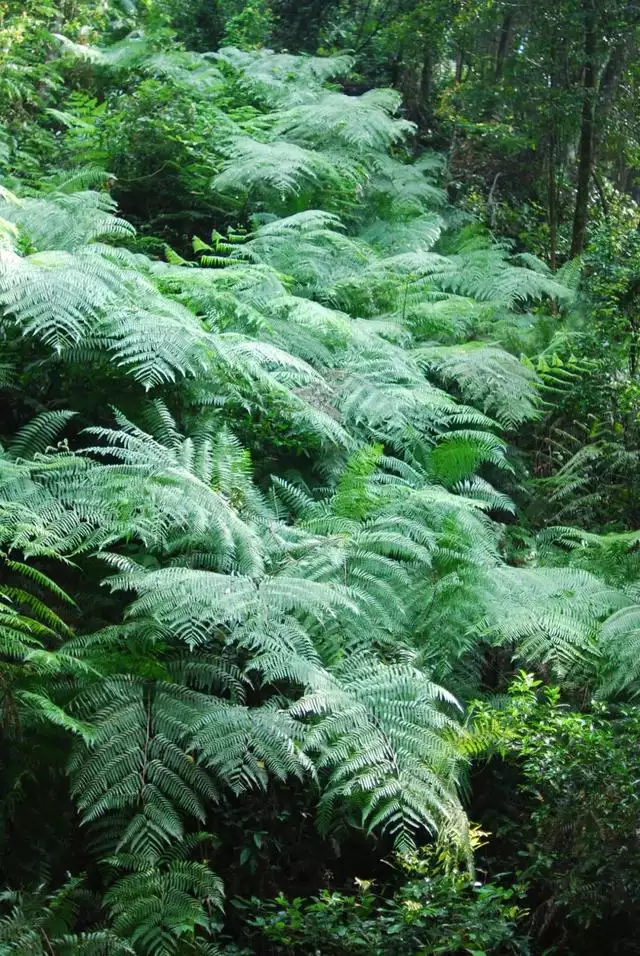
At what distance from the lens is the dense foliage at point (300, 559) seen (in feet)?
9.07

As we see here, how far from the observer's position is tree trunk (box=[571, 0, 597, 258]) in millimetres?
7402

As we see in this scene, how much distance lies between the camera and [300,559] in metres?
3.57

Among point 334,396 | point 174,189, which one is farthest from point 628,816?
point 174,189

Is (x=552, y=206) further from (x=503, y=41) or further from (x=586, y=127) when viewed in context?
(x=503, y=41)

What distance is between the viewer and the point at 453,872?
2.74 metres

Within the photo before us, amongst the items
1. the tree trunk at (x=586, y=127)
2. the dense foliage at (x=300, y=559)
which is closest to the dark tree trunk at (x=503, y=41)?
the tree trunk at (x=586, y=127)

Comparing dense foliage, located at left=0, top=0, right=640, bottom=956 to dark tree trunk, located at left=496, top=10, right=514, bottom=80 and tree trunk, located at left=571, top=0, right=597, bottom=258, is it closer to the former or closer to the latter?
tree trunk, located at left=571, top=0, right=597, bottom=258

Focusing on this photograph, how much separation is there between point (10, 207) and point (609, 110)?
562 centimetres

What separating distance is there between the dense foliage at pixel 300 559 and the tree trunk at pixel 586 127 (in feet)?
0.20

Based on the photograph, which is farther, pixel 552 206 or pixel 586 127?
pixel 552 206

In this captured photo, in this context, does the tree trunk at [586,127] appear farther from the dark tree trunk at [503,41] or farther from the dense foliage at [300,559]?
the dark tree trunk at [503,41]

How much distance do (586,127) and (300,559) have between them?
5.50 metres

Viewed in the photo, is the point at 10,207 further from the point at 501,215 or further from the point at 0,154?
the point at 501,215

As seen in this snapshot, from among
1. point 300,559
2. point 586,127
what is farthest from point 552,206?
point 300,559
